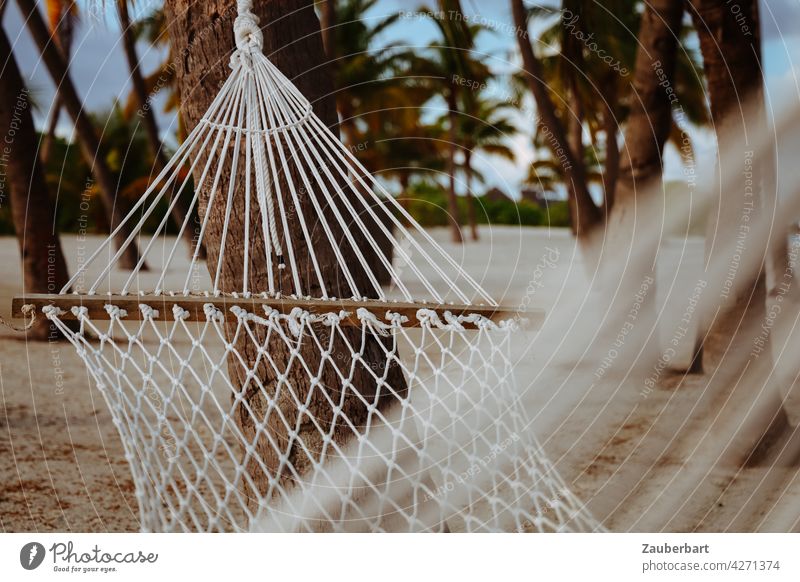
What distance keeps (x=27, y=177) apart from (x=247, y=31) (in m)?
2.22

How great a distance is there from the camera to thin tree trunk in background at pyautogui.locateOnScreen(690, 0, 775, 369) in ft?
6.88

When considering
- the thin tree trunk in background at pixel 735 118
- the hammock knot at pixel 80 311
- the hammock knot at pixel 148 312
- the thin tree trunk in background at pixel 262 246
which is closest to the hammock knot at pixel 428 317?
the thin tree trunk in background at pixel 262 246

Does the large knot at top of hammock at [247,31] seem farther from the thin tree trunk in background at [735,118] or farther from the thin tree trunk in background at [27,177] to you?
the thin tree trunk in background at [27,177]

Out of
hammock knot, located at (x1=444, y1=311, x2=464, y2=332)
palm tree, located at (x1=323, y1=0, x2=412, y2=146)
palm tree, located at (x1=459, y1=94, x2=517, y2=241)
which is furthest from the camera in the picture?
palm tree, located at (x1=459, y1=94, x2=517, y2=241)

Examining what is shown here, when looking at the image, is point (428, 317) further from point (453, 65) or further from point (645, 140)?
point (453, 65)

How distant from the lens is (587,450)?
2.54 m

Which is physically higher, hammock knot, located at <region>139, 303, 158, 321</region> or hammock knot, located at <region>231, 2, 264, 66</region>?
hammock knot, located at <region>231, 2, 264, 66</region>

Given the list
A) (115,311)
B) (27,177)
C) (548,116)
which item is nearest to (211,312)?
(115,311)

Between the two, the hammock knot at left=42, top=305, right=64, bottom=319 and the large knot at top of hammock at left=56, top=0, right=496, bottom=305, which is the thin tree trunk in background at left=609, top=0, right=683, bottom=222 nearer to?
the large knot at top of hammock at left=56, top=0, right=496, bottom=305

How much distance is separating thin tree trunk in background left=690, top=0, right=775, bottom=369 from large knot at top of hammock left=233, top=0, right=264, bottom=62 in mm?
1295

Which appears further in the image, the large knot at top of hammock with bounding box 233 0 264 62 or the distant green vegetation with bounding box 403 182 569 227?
the distant green vegetation with bounding box 403 182 569 227
